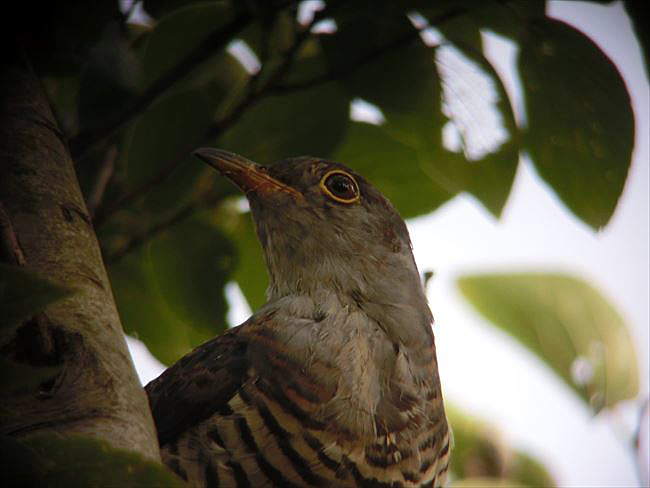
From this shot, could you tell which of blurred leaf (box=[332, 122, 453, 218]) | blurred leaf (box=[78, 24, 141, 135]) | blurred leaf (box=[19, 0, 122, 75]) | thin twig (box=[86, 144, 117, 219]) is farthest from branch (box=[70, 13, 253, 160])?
blurred leaf (box=[332, 122, 453, 218])

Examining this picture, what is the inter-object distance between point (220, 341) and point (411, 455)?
0.74m

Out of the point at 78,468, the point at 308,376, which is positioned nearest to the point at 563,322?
the point at 308,376

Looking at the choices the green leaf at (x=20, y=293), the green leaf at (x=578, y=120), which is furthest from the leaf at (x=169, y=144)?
the green leaf at (x=20, y=293)

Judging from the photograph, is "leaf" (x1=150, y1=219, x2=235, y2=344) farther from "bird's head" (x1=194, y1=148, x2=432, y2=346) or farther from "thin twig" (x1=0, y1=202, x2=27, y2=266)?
"thin twig" (x1=0, y1=202, x2=27, y2=266)

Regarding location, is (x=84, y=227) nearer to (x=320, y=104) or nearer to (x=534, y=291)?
(x=320, y=104)

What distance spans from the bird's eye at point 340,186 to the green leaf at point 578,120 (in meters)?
0.93

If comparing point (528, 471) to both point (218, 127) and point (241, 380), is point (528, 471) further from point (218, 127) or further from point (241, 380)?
point (218, 127)

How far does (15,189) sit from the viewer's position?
1.93m

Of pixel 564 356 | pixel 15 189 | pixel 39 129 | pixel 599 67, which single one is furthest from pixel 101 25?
pixel 564 356

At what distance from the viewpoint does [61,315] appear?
1723 mm

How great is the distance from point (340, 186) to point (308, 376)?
43.8 inches

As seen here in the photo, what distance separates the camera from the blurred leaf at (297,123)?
10.4 ft

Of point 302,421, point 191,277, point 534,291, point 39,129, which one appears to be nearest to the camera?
point 39,129

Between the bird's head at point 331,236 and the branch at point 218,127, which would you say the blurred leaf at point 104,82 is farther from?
the bird's head at point 331,236
